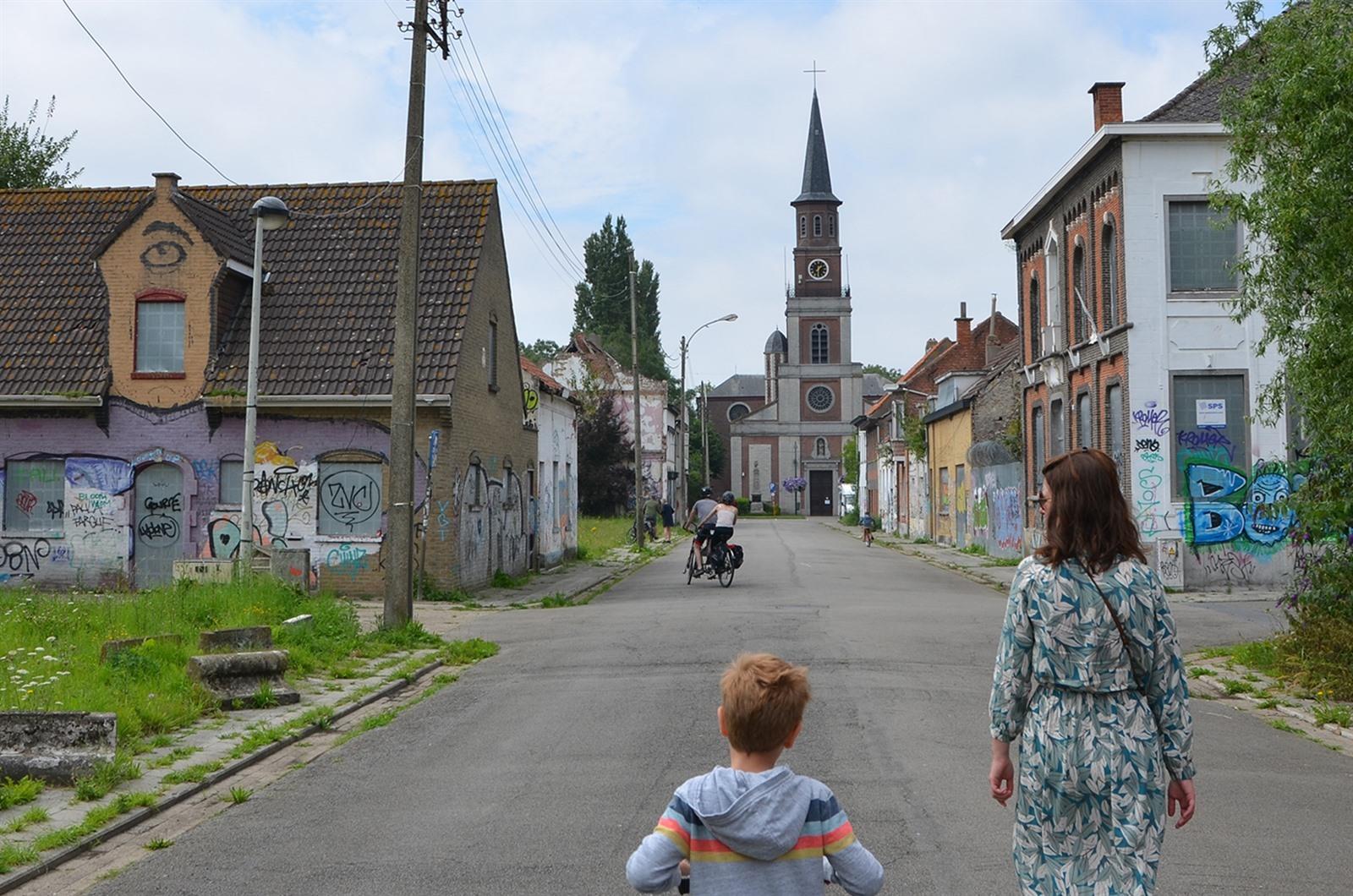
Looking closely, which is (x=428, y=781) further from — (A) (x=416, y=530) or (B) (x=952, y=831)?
(A) (x=416, y=530)

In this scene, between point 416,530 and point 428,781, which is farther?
point 416,530

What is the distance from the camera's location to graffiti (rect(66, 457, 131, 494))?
22.8 m

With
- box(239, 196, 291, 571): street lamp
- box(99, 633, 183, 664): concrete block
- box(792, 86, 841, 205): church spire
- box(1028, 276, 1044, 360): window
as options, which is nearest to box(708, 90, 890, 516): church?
box(792, 86, 841, 205): church spire

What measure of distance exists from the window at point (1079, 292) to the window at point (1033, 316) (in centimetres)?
336

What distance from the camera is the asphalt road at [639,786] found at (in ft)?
20.0

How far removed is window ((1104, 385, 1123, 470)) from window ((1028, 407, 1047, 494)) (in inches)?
236

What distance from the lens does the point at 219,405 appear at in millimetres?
22266

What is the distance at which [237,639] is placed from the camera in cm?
1198

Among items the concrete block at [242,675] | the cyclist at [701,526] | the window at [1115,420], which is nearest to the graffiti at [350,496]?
the cyclist at [701,526]

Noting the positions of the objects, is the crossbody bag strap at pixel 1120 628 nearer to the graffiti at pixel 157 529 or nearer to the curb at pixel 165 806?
the curb at pixel 165 806

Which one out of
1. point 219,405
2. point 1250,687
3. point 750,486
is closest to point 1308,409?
point 1250,687

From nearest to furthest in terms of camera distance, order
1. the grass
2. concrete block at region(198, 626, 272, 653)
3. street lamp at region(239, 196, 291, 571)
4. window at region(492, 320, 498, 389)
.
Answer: the grass < concrete block at region(198, 626, 272, 653) < street lamp at region(239, 196, 291, 571) < window at region(492, 320, 498, 389)

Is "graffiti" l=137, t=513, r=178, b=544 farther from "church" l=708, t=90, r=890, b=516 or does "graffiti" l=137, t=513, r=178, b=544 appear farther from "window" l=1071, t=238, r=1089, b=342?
"church" l=708, t=90, r=890, b=516

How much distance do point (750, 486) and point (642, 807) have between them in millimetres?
96042
